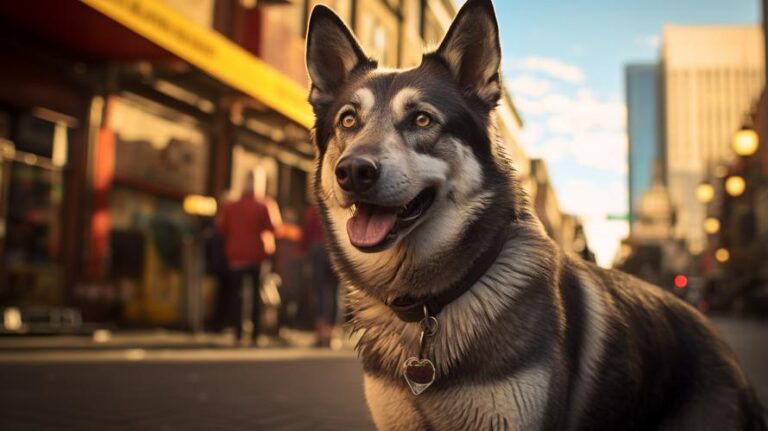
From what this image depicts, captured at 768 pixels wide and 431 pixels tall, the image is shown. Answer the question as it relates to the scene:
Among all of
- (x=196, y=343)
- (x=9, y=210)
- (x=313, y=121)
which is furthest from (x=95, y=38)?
(x=313, y=121)

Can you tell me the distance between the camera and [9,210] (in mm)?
12531

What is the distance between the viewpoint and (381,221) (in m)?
2.68

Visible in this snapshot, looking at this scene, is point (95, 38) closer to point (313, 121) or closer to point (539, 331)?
point (313, 121)

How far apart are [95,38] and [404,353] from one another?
1197cm

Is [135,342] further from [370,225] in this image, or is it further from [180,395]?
[370,225]

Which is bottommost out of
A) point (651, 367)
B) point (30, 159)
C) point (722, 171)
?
point (651, 367)

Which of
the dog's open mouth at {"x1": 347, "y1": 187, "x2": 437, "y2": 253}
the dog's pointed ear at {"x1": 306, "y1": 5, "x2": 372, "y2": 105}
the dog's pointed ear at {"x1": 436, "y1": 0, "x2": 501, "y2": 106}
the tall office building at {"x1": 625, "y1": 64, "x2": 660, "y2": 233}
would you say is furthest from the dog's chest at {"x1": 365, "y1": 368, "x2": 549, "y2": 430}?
the tall office building at {"x1": 625, "y1": 64, "x2": 660, "y2": 233}

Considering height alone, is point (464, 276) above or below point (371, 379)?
above

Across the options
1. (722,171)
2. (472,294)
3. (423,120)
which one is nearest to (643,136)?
(722,171)

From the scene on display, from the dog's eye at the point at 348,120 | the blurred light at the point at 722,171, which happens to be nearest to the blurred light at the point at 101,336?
the dog's eye at the point at 348,120

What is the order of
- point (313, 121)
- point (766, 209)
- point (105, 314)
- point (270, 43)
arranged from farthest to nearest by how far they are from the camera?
1. point (766, 209)
2. point (270, 43)
3. point (105, 314)
4. point (313, 121)

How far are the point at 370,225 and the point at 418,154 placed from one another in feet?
1.05

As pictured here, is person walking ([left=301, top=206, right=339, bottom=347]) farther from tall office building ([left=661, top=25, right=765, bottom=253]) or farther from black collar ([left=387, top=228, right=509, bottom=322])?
tall office building ([left=661, top=25, right=765, bottom=253])

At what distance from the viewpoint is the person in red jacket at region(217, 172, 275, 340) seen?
1006 cm
